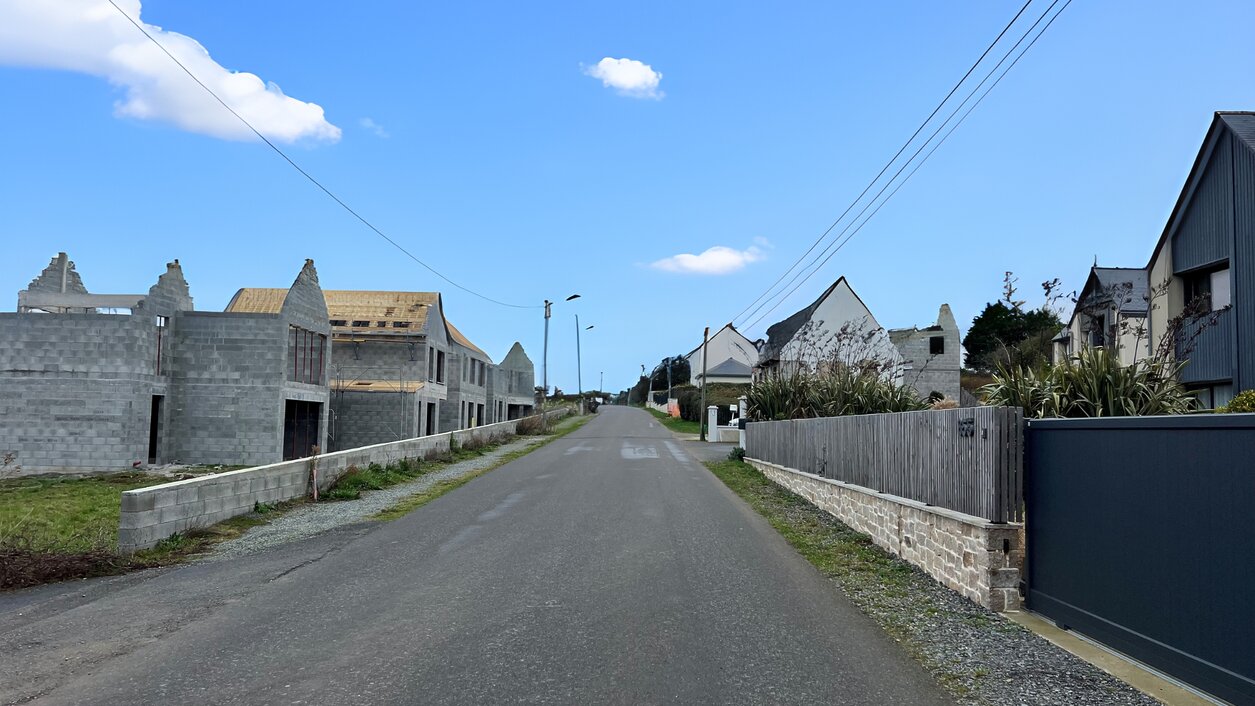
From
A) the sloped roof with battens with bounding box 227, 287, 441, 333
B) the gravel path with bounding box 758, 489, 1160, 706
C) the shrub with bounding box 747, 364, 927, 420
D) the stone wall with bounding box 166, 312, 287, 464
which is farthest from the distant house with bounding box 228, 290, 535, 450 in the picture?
the gravel path with bounding box 758, 489, 1160, 706

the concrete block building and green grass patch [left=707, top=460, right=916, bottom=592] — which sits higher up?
the concrete block building

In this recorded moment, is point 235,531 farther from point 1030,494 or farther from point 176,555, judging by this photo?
point 1030,494

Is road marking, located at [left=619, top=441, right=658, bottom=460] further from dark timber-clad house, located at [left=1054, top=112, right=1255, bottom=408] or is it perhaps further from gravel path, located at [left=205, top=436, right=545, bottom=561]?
dark timber-clad house, located at [left=1054, top=112, right=1255, bottom=408]

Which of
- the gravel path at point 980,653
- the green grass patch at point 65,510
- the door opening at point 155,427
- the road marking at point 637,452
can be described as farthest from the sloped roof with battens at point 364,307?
the gravel path at point 980,653

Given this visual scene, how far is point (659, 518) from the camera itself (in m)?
13.5

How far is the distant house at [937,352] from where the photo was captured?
4812 centimetres

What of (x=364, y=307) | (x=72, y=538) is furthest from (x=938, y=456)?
(x=364, y=307)

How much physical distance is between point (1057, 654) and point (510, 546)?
20.9ft

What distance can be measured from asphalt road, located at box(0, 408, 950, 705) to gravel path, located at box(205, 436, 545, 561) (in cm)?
55

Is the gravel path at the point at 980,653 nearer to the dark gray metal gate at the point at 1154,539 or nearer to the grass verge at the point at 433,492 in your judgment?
the dark gray metal gate at the point at 1154,539

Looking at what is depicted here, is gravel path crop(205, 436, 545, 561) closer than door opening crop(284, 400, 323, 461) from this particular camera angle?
Yes

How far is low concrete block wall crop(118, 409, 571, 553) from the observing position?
10188 millimetres

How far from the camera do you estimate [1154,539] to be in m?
5.73

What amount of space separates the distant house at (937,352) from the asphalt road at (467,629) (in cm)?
3937
